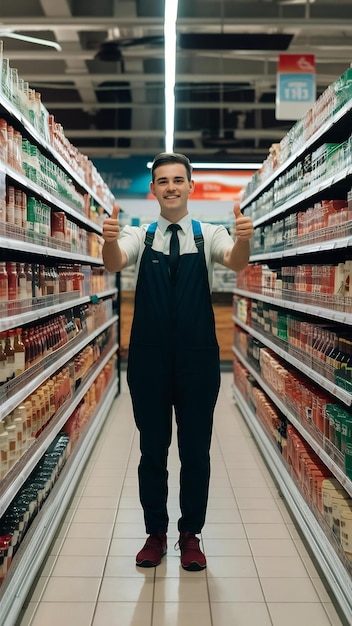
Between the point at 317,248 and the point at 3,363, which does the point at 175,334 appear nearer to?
the point at 3,363

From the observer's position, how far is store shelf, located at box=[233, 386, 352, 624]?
276 cm

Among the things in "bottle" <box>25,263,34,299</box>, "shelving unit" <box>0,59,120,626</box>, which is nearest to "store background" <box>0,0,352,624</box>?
"shelving unit" <box>0,59,120,626</box>

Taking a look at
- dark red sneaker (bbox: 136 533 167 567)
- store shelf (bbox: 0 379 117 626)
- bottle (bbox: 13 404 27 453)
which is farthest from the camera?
dark red sneaker (bbox: 136 533 167 567)

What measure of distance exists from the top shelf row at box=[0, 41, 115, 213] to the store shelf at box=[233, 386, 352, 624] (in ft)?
8.55

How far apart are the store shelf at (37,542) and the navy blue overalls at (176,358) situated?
2.23ft

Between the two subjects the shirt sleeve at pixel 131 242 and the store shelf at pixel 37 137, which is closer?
the store shelf at pixel 37 137

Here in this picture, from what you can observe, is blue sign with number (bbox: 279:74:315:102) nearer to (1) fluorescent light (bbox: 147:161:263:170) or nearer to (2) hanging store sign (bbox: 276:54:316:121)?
(2) hanging store sign (bbox: 276:54:316:121)

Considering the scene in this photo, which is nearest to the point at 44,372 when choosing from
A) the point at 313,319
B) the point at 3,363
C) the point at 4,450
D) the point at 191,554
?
the point at 3,363

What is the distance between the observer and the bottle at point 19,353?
313 centimetres

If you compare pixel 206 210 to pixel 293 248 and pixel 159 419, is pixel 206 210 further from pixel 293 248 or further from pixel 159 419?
pixel 159 419

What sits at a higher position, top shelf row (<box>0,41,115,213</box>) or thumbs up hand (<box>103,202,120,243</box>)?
top shelf row (<box>0,41,115,213</box>)

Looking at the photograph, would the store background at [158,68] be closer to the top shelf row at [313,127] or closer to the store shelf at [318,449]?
the top shelf row at [313,127]

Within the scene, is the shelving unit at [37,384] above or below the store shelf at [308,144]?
below

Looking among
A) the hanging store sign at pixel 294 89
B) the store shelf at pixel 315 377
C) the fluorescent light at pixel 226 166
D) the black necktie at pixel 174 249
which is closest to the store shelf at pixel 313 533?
the store shelf at pixel 315 377
